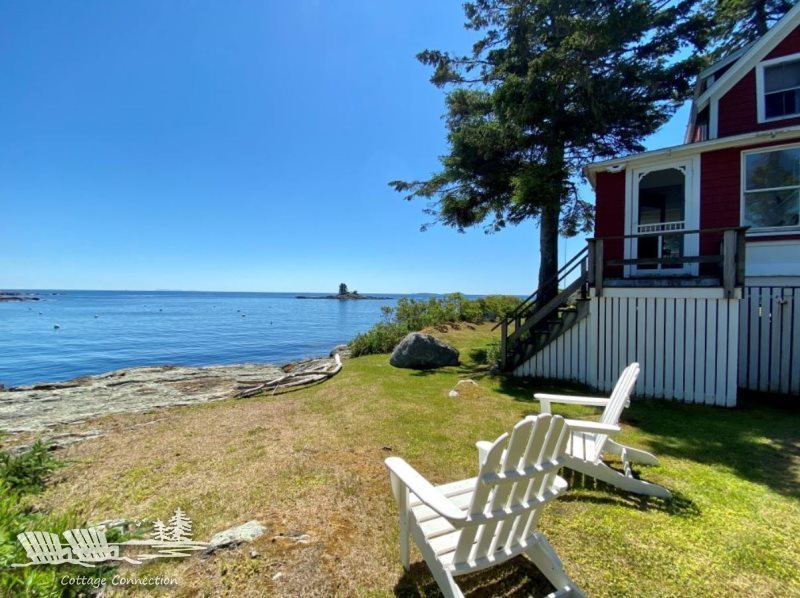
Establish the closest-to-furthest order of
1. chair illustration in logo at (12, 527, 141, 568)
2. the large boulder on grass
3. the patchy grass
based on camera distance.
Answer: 1. chair illustration in logo at (12, 527, 141, 568)
2. the patchy grass
3. the large boulder on grass

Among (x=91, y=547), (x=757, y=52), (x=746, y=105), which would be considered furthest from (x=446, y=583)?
(x=757, y=52)

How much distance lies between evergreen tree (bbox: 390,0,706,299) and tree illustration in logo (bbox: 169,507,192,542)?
8.64m

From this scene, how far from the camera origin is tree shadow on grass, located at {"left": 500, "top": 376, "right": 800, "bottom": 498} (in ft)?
13.0

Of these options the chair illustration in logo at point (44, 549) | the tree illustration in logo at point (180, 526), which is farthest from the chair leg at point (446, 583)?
the chair illustration in logo at point (44, 549)

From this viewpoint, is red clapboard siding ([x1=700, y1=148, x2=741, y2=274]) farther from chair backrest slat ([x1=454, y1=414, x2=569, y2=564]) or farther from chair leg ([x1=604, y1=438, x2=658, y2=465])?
chair backrest slat ([x1=454, y1=414, x2=569, y2=564])

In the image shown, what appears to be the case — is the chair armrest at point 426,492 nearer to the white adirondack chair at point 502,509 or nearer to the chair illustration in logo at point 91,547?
the white adirondack chair at point 502,509

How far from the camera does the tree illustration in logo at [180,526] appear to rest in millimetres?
2785

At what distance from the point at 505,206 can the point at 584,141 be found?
2729 millimetres

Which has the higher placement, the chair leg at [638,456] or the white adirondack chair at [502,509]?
the white adirondack chair at [502,509]

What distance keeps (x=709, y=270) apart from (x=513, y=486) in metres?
8.88

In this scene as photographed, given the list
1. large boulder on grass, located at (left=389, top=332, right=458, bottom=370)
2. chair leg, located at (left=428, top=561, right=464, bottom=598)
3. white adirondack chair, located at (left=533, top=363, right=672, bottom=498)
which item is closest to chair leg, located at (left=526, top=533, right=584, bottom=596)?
chair leg, located at (left=428, top=561, right=464, bottom=598)

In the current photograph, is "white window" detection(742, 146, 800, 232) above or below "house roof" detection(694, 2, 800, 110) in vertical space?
below

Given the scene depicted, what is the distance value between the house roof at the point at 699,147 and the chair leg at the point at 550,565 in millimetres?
8762

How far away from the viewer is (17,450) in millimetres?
4836
